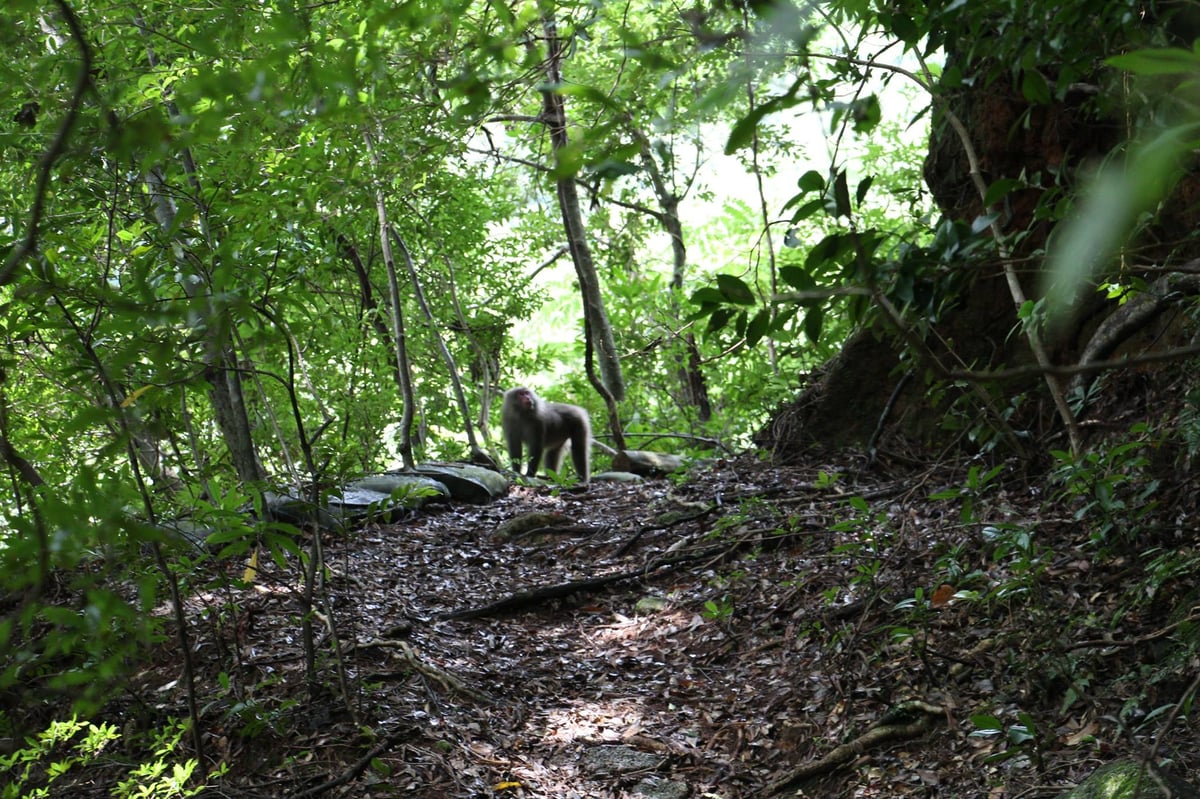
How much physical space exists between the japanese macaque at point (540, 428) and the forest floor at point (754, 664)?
4.35 metres

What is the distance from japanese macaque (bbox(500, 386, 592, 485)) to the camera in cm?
1042

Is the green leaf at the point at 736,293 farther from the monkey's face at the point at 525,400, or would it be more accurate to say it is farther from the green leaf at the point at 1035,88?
the monkey's face at the point at 525,400

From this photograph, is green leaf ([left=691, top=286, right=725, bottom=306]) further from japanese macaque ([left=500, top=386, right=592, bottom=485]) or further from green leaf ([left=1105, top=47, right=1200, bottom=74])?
japanese macaque ([left=500, top=386, right=592, bottom=485])

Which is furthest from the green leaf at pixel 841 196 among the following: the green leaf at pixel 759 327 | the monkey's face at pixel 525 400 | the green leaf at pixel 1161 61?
the monkey's face at pixel 525 400

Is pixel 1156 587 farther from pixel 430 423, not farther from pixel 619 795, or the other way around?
pixel 430 423

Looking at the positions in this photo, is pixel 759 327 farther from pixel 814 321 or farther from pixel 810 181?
pixel 810 181

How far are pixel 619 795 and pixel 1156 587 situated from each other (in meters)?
2.13

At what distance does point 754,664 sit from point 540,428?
6194 mm

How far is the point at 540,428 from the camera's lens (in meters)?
10.5

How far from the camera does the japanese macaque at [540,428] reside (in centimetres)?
Answer: 1042

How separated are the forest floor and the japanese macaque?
4.35 metres

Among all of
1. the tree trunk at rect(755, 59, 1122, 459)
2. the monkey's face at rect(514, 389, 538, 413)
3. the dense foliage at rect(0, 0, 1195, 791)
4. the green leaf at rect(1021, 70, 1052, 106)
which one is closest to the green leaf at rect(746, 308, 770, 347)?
the dense foliage at rect(0, 0, 1195, 791)

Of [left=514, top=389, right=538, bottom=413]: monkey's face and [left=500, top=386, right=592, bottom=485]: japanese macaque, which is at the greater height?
[left=514, top=389, right=538, bottom=413]: monkey's face

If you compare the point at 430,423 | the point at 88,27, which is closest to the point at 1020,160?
the point at 88,27
